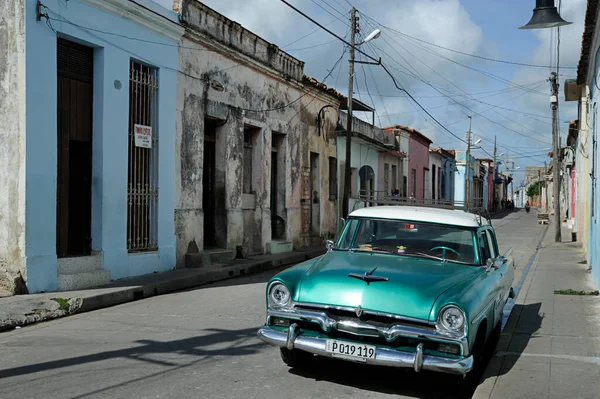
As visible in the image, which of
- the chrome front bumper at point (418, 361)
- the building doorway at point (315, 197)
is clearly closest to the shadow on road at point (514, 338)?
the chrome front bumper at point (418, 361)

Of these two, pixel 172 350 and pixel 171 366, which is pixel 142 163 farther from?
pixel 171 366

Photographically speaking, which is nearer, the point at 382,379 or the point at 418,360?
the point at 418,360

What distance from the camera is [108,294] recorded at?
32.0 feet

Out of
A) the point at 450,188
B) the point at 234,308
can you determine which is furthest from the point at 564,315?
the point at 450,188

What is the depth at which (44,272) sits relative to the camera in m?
9.78

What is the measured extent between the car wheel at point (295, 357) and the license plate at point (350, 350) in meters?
0.74

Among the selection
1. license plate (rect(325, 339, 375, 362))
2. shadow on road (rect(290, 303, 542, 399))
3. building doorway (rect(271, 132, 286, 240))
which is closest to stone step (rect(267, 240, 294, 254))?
building doorway (rect(271, 132, 286, 240))

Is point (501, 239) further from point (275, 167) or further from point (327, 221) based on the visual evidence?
point (275, 167)

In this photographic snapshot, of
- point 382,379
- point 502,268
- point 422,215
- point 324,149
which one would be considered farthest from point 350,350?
point 324,149

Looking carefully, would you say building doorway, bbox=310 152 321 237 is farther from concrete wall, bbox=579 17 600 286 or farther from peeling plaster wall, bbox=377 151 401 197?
concrete wall, bbox=579 17 600 286

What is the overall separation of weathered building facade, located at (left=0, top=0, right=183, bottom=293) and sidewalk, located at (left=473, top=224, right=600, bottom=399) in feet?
22.7

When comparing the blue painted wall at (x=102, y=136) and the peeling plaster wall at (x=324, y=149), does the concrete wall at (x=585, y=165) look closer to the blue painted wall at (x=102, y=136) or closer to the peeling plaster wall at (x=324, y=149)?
the peeling plaster wall at (x=324, y=149)

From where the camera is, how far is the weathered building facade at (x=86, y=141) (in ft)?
31.8

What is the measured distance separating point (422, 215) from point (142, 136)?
7520 mm
